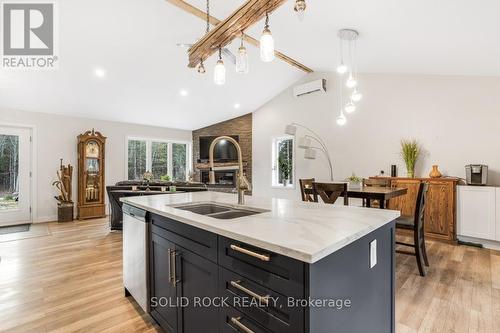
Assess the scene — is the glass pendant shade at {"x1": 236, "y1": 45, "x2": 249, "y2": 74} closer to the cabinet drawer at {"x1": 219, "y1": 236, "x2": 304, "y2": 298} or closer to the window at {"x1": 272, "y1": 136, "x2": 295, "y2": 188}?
the cabinet drawer at {"x1": 219, "y1": 236, "x2": 304, "y2": 298}

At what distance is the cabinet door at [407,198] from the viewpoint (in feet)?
13.8

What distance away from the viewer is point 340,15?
3.04 m

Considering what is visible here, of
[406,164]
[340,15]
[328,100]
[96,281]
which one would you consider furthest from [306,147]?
[96,281]

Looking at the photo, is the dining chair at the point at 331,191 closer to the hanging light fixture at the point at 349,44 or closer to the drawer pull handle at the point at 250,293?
the hanging light fixture at the point at 349,44

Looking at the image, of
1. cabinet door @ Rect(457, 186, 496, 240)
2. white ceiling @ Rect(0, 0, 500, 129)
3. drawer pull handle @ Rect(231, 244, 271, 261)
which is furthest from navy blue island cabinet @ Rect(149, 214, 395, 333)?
cabinet door @ Rect(457, 186, 496, 240)

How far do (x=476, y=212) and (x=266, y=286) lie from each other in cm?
421

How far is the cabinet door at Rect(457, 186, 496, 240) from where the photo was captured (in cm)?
365

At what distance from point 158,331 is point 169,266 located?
64 centimetres

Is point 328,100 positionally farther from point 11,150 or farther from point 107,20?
point 11,150

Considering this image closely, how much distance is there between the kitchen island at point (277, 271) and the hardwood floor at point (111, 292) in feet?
2.04

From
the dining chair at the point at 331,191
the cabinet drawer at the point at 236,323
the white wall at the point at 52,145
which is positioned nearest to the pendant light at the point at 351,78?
the dining chair at the point at 331,191

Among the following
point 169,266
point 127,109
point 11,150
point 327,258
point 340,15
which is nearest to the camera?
point 327,258

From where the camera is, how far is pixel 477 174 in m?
3.77

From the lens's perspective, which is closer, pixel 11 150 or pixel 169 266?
pixel 169 266
